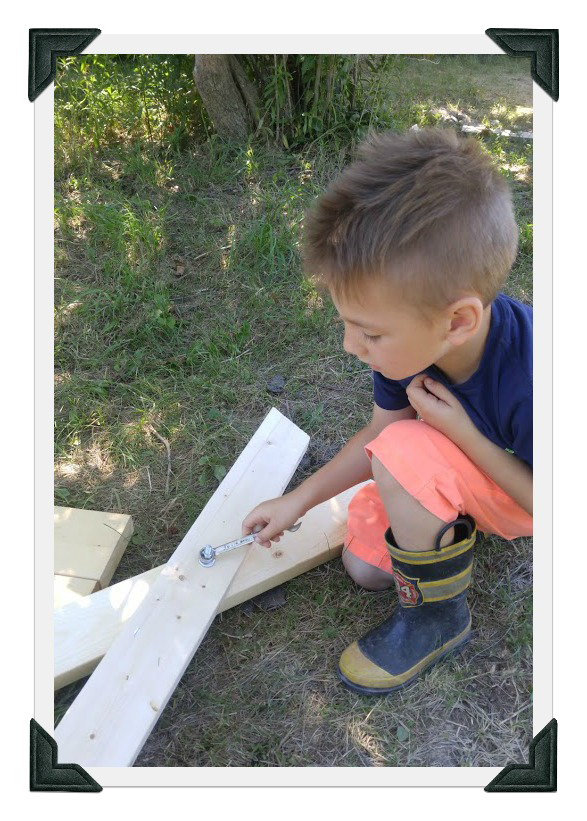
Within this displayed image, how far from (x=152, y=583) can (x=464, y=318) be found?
111 cm

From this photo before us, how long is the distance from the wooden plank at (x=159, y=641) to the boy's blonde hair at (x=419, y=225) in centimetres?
86

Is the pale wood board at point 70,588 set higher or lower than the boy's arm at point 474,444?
lower

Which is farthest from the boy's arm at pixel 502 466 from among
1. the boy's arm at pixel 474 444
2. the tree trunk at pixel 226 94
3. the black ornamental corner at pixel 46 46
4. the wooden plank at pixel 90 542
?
the tree trunk at pixel 226 94

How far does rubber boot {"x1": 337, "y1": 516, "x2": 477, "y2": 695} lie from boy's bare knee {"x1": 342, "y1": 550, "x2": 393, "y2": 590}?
149 mm

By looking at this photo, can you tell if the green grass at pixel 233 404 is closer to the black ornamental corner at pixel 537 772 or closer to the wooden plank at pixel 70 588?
the wooden plank at pixel 70 588

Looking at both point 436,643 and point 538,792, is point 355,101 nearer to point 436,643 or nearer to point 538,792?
point 436,643

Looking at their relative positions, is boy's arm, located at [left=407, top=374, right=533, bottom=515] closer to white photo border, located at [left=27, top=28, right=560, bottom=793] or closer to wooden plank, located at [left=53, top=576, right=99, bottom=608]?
white photo border, located at [left=27, top=28, right=560, bottom=793]

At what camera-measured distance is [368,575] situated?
78.0 inches

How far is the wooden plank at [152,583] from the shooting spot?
1.75 meters

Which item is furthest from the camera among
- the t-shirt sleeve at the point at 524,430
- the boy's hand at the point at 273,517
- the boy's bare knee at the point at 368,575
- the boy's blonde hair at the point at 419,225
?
the boy's bare knee at the point at 368,575

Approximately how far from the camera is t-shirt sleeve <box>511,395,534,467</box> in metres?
1.51

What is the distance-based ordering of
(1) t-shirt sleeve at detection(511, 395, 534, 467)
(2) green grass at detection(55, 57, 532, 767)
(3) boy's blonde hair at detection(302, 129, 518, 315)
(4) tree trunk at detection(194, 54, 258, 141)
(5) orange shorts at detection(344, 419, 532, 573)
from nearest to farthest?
(3) boy's blonde hair at detection(302, 129, 518, 315) → (1) t-shirt sleeve at detection(511, 395, 534, 467) → (5) orange shorts at detection(344, 419, 532, 573) → (2) green grass at detection(55, 57, 532, 767) → (4) tree trunk at detection(194, 54, 258, 141)

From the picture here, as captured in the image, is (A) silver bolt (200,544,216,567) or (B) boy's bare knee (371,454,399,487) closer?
(B) boy's bare knee (371,454,399,487)

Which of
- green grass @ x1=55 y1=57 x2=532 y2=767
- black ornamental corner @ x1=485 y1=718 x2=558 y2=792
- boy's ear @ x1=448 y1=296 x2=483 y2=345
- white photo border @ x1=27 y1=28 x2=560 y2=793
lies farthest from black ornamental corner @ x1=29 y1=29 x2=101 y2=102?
black ornamental corner @ x1=485 y1=718 x2=558 y2=792
